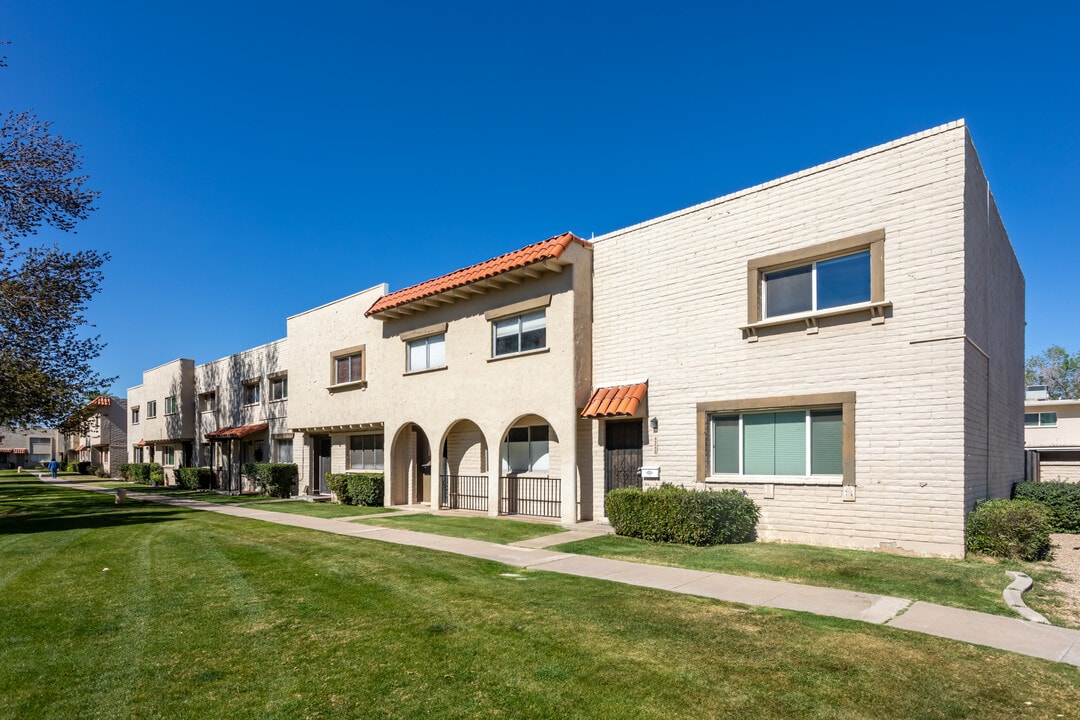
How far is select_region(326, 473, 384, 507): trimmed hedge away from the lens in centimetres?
2150

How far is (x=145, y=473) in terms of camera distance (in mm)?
41250

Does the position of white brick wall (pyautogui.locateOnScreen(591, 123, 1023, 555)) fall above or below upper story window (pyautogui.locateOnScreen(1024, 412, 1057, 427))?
above

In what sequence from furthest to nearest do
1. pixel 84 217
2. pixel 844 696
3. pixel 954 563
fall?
1. pixel 84 217
2. pixel 954 563
3. pixel 844 696

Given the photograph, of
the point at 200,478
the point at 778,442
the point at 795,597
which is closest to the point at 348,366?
the point at 200,478

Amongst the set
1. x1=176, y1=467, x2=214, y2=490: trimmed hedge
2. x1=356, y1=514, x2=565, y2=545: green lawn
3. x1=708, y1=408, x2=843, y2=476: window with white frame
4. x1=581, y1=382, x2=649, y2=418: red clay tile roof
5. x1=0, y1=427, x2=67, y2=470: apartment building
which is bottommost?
x1=0, y1=427, x2=67, y2=470: apartment building

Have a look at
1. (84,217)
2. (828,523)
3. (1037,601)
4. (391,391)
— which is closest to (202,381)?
(84,217)

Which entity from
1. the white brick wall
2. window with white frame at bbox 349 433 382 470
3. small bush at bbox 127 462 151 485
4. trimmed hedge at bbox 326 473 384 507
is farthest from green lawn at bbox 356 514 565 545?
small bush at bbox 127 462 151 485

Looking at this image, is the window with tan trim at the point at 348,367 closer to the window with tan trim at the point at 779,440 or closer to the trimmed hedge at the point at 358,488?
the trimmed hedge at the point at 358,488

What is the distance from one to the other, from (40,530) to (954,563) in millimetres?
19177

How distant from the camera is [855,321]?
38.0 ft

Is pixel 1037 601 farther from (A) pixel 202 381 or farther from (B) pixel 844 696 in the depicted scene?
(A) pixel 202 381

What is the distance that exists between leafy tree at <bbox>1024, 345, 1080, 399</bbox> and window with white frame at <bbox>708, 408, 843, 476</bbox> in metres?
63.1

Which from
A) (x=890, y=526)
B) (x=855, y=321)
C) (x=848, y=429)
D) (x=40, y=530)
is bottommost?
(x=40, y=530)

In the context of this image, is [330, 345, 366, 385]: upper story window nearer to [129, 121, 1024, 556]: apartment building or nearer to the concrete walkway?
[129, 121, 1024, 556]: apartment building
